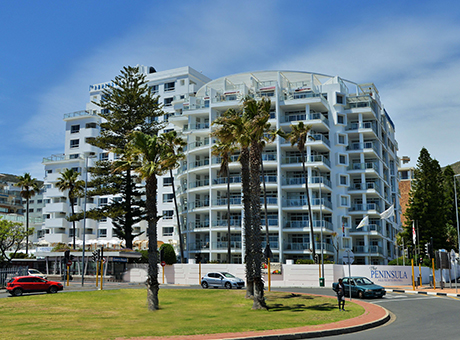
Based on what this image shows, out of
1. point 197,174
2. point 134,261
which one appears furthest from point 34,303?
point 197,174

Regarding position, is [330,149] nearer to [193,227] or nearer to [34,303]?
[193,227]

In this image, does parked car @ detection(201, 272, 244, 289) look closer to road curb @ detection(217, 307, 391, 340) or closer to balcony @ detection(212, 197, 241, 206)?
balcony @ detection(212, 197, 241, 206)

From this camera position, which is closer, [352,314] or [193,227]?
[352,314]

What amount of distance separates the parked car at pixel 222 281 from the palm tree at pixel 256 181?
46.8ft

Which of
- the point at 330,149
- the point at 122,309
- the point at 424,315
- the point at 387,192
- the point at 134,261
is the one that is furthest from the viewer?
the point at 387,192

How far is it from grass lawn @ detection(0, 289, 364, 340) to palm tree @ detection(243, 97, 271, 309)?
139cm

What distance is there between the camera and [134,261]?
5606 centimetres

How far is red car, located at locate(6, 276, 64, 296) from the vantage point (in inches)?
1372

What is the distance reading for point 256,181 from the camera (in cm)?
2711

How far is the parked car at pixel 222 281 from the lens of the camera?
40719 millimetres

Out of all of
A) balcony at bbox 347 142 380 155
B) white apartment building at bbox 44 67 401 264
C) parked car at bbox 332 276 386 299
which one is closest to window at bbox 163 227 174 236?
white apartment building at bbox 44 67 401 264

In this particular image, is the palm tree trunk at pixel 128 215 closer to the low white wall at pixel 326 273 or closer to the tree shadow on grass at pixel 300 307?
the low white wall at pixel 326 273

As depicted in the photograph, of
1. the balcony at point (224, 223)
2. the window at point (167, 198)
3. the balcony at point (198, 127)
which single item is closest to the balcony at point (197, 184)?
the balcony at point (224, 223)

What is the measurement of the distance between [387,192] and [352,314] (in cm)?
5577
